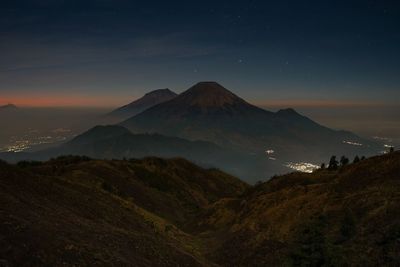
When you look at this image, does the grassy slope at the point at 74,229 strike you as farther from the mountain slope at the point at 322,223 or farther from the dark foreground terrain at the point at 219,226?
the mountain slope at the point at 322,223

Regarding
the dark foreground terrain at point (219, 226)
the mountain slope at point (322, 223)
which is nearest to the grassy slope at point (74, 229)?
the dark foreground terrain at point (219, 226)

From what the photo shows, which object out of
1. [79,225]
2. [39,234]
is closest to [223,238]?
[79,225]

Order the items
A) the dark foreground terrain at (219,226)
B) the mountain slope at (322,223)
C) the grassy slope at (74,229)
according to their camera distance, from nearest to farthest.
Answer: the grassy slope at (74,229)
the dark foreground terrain at (219,226)
the mountain slope at (322,223)

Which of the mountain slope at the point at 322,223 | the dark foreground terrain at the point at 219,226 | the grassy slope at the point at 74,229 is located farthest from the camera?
the mountain slope at the point at 322,223

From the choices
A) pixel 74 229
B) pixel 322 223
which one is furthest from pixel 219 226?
pixel 74 229

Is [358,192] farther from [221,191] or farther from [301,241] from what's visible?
[221,191]

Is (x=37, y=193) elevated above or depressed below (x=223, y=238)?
above

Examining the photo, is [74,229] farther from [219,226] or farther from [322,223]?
[219,226]

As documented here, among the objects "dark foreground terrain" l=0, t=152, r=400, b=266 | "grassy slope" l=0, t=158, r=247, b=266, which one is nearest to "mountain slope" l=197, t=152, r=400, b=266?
"dark foreground terrain" l=0, t=152, r=400, b=266
